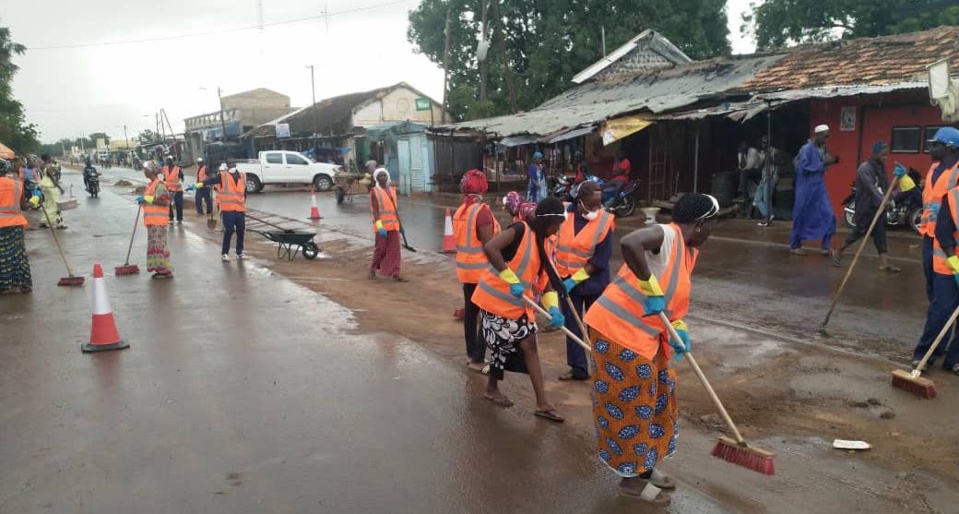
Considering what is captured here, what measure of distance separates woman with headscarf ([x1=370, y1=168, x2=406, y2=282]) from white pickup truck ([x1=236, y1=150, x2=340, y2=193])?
19.5 metres

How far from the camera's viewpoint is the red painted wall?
12531 millimetres

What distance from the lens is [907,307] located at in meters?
7.29

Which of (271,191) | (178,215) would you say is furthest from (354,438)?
(271,191)

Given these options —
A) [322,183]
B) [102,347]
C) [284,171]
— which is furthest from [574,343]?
[322,183]

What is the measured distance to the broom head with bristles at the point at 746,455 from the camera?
3336 mm

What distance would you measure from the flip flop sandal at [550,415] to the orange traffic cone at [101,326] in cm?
392

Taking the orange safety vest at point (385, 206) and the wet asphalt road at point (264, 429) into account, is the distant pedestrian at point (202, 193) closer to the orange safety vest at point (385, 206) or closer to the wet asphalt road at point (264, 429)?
the orange safety vest at point (385, 206)

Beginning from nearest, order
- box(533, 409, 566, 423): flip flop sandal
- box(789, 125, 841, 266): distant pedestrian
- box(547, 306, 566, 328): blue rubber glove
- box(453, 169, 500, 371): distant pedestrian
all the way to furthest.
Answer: box(547, 306, 566, 328): blue rubber glove < box(533, 409, 566, 423): flip flop sandal < box(453, 169, 500, 371): distant pedestrian < box(789, 125, 841, 266): distant pedestrian

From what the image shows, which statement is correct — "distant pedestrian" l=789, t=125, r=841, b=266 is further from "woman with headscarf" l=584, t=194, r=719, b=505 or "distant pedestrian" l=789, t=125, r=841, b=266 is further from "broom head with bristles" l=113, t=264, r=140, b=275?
"broom head with bristles" l=113, t=264, r=140, b=275

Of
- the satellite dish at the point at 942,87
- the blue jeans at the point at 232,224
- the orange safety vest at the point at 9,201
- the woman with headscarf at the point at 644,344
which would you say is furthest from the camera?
the blue jeans at the point at 232,224

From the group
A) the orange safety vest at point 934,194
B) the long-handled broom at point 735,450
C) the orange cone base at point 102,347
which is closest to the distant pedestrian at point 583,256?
the long-handled broom at point 735,450

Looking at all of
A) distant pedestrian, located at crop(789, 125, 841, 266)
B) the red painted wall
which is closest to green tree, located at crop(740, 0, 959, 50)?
the red painted wall

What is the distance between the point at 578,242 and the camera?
205 inches

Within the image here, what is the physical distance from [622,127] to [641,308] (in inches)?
498
